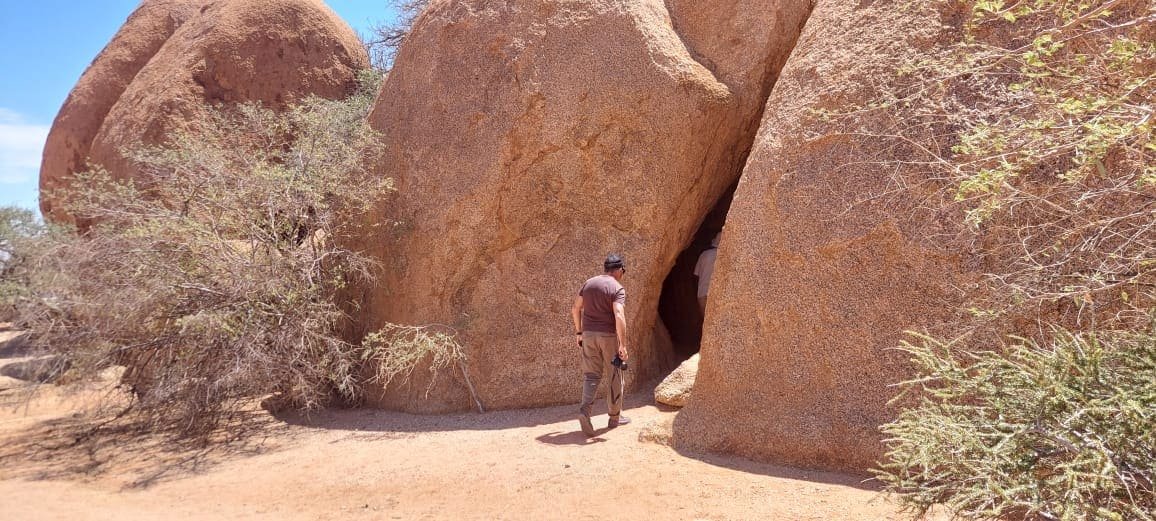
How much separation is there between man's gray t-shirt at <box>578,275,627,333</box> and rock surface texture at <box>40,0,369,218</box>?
6645 millimetres

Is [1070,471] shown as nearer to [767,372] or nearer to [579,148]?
[767,372]

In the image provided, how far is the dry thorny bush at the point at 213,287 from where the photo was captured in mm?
6859

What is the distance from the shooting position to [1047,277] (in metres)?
3.84

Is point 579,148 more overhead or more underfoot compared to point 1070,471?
more overhead

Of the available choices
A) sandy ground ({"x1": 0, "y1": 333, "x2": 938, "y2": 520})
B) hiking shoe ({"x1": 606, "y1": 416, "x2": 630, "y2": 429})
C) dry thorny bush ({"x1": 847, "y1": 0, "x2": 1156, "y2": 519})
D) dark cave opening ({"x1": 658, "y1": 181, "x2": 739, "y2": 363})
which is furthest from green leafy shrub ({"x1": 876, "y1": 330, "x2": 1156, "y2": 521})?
dark cave opening ({"x1": 658, "y1": 181, "x2": 739, "y2": 363})

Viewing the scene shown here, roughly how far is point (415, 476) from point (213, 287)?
3107 mm

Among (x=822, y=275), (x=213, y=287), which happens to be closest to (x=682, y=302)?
(x=822, y=275)

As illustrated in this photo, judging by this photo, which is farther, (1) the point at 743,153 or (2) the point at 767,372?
(1) the point at 743,153

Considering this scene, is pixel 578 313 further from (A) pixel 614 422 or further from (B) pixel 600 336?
(A) pixel 614 422

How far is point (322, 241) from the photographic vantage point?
7660 mm

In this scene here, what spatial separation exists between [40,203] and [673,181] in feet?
36.1

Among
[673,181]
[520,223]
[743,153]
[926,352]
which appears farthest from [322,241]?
[926,352]

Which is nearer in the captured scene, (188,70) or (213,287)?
(213,287)

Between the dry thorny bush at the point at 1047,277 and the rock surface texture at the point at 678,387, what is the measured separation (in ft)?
6.65
